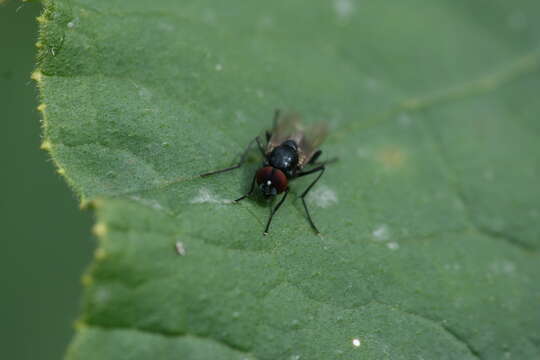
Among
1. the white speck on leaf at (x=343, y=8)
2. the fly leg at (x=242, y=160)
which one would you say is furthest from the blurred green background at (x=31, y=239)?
the white speck on leaf at (x=343, y=8)

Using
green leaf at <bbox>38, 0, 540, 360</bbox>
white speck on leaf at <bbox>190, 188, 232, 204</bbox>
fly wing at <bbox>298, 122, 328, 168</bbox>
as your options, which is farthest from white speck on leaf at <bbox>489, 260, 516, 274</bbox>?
white speck on leaf at <bbox>190, 188, 232, 204</bbox>

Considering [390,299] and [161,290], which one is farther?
[390,299]

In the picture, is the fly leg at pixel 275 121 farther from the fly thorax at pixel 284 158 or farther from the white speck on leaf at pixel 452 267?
the white speck on leaf at pixel 452 267

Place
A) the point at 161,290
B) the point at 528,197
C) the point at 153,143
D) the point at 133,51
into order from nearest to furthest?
the point at 161,290 → the point at 153,143 → the point at 133,51 → the point at 528,197

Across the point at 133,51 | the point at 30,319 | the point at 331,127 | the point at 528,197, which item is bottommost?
the point at 30,319

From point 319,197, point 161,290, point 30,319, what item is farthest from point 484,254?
point 30,319

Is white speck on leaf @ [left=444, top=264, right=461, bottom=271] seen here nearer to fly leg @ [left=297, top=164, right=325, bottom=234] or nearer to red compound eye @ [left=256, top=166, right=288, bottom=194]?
fly leg @ [left=297, top=164, right=325, bottom=234]

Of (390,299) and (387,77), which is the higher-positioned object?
(387,77)

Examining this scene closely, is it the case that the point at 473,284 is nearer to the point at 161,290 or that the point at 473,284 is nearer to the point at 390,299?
the point at 390,299

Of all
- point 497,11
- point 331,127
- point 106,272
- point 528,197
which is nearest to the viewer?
point 106,272
